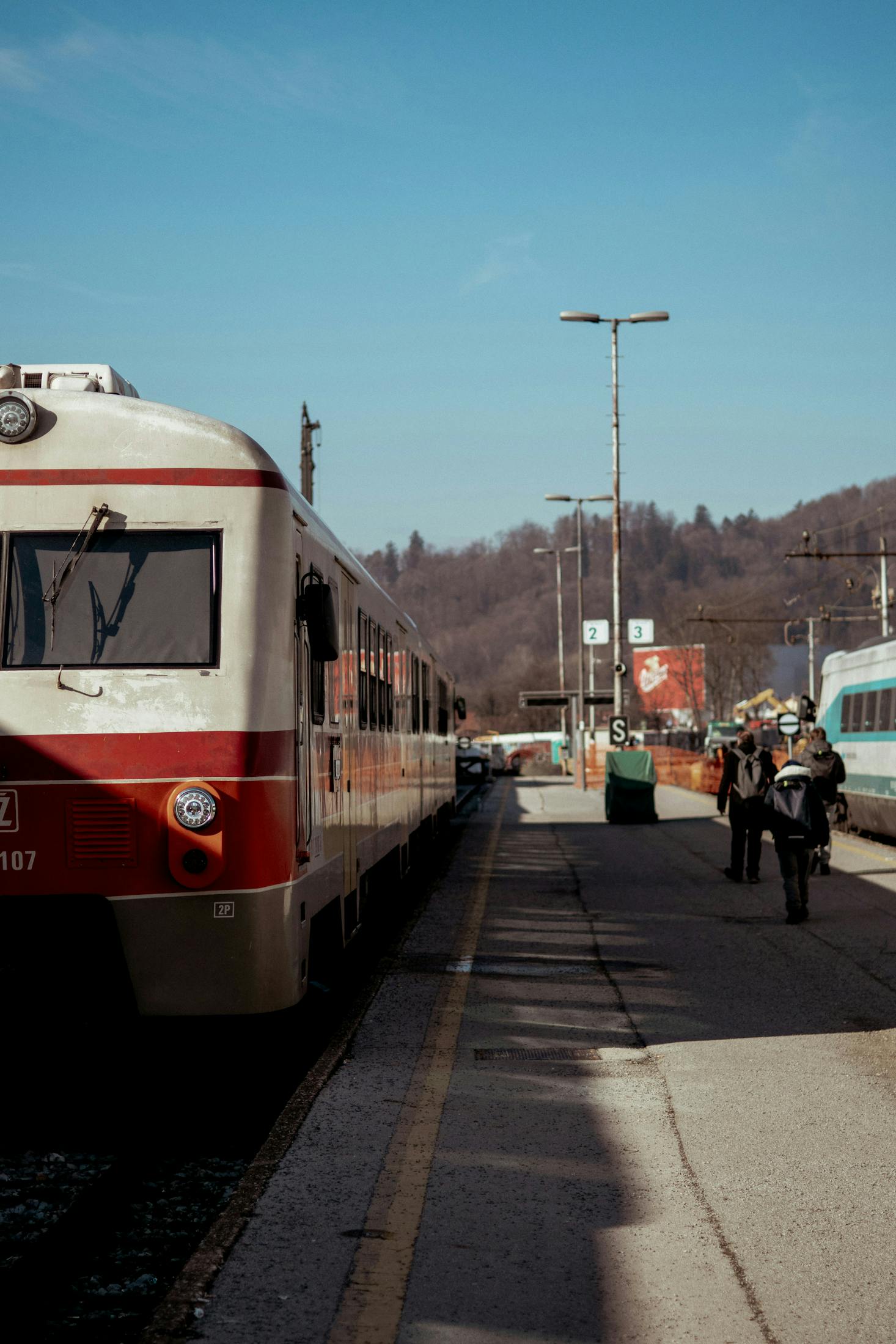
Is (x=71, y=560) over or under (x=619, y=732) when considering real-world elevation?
over

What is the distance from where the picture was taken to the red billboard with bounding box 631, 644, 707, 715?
11531 cm

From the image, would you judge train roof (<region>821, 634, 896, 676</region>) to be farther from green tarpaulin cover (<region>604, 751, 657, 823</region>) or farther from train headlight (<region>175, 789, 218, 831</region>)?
train headlight (<region>175, 789, 218, 831</region>)

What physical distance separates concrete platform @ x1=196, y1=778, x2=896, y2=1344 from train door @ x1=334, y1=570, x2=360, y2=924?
87 cm

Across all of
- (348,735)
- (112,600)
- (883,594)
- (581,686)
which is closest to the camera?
(112,600)

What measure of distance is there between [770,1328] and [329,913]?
4.89 m

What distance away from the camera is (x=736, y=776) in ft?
57.5

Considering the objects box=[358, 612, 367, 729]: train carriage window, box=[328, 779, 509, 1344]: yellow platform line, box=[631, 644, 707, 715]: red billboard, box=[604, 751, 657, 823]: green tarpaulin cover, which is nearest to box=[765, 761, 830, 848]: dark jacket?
box=[358, 612, 367, 729]: train carriage window


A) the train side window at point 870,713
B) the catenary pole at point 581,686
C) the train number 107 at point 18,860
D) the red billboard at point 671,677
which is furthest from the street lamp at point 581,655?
the red billboard at point 671,677

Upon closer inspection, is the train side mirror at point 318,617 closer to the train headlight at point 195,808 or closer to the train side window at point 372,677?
the train headlight at point 195,808

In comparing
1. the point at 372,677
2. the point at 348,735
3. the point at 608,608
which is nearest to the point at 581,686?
the point at 372,677

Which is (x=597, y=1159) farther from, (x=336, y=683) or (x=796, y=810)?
(x=796, y=810)

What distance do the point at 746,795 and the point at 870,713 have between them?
22.4 feet

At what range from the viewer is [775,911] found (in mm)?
14656

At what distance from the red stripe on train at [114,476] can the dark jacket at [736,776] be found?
1133 cm
